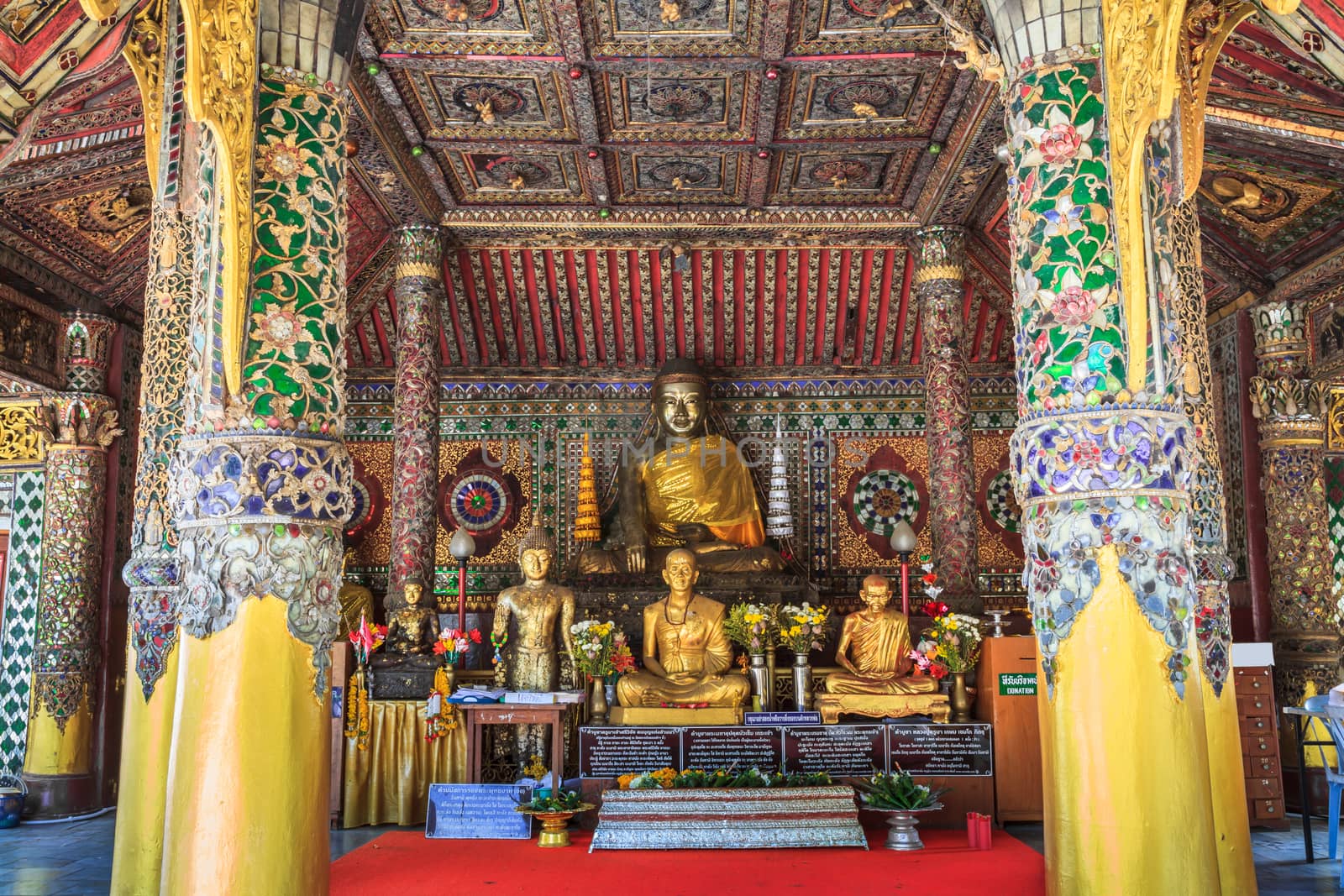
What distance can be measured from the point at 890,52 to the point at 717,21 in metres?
1.25

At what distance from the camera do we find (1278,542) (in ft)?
33.9

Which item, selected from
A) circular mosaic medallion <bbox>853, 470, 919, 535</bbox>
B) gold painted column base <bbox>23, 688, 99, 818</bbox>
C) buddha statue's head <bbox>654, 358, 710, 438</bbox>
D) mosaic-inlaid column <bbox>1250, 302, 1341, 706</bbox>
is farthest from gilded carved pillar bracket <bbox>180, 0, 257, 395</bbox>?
circular mosaic medallion <bbox>853, 470, 919, 535</bbox>

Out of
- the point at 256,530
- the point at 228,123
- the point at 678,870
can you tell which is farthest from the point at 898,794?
the point at 228,123

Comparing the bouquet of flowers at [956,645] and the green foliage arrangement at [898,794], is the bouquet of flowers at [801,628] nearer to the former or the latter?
the bouquet of flowers at [956,645]

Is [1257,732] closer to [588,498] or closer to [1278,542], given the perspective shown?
[1278,542]

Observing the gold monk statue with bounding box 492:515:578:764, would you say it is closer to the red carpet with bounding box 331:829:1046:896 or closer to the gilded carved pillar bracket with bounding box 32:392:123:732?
the red carpet with bounding box 331:829:1046:896

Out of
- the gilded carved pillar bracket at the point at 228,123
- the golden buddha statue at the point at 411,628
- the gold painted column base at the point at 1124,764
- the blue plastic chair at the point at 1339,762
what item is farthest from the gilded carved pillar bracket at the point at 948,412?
the gilded carved pillar bracket at the point at 228,123

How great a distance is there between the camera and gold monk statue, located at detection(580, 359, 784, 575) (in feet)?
41.3

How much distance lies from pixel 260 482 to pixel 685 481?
8.79 metres

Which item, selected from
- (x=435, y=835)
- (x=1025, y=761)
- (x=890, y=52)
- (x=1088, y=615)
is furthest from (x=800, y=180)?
(x=1088, y=615)

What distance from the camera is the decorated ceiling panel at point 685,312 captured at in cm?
1259

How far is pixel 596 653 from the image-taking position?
29.1 ft

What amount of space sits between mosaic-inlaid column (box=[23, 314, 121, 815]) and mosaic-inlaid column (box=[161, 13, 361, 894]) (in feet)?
22.4

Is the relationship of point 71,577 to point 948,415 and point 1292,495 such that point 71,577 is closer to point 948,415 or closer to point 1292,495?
point 948,415
